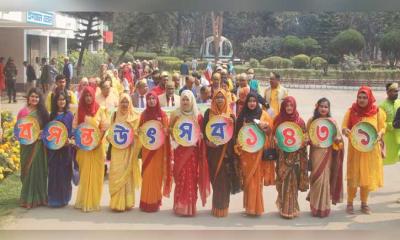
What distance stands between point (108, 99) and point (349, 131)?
141 inches

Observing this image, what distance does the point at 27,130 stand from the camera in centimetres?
633

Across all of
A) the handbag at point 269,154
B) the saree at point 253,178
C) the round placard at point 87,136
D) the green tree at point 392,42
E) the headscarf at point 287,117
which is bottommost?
the saree at point 253,178

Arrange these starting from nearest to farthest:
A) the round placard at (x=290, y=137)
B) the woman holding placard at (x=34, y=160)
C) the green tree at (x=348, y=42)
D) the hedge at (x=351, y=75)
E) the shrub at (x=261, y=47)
Result: the round placard at (x=290, y=137)
the woman holding placard at (x=34, y=160)
the hedge at (x=351, y=75)
the green tree at (x=348, y=42)
the shrub at (x=261, y=47)

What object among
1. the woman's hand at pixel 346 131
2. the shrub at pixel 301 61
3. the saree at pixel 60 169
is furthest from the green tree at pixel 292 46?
the saree at pixel 60 169

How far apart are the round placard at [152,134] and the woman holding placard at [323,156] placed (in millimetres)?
1637

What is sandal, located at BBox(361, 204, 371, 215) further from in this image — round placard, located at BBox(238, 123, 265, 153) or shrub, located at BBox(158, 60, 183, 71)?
shrub, located at BBox(158, 60, 183, 71)

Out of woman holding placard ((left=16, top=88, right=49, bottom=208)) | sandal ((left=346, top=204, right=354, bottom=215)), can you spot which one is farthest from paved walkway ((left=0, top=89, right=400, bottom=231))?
woman holding placard ((left=16, top=88, right=49, bottom=208))

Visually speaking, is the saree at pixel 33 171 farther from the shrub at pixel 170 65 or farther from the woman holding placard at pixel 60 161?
the shrub at pixel 170 65

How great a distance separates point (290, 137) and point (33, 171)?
290cm

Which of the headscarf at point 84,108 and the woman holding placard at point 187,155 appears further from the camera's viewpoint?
the headscarf at point 84,108

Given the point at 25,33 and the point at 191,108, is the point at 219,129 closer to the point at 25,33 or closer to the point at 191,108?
the point at 191,108

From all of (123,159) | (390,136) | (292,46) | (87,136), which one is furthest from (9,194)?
(292,46)

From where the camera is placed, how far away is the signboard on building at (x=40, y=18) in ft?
59.5

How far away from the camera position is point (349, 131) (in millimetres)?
6289
